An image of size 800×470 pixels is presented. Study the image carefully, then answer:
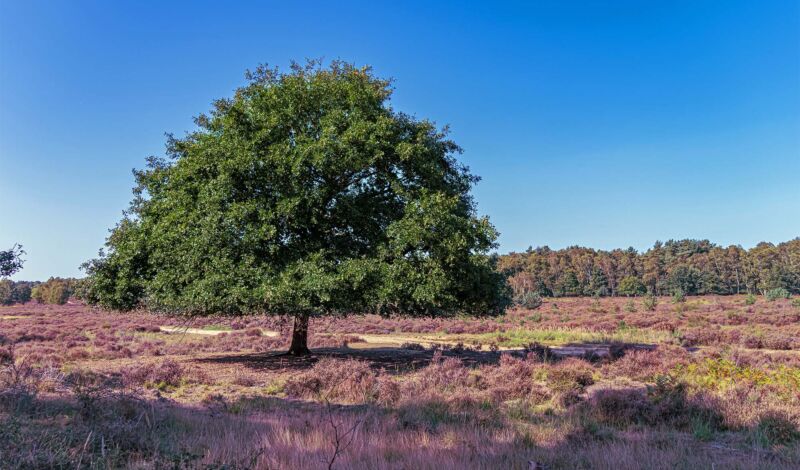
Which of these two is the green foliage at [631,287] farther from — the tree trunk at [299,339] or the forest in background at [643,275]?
the tree trunk at [299,339]

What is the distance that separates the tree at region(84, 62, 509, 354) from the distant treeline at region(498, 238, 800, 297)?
9198 centimetres

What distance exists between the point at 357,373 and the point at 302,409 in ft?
9.53

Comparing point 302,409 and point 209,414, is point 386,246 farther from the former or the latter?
point 209,414

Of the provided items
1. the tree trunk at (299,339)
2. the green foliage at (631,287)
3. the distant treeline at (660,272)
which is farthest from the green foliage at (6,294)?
the green foliage at (631,287)

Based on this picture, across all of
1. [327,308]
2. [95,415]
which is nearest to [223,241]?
[327,308]

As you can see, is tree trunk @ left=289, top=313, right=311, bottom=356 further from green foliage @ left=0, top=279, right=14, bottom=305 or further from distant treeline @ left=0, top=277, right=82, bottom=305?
green foliage @ left=0, top=279, right=14, bottom=305

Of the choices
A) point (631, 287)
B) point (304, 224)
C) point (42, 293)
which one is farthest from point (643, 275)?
point (42, 293)

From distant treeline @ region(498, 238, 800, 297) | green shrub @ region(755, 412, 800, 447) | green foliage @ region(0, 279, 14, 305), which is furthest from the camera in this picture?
green foliage @ region(0, 279, 14, 305)

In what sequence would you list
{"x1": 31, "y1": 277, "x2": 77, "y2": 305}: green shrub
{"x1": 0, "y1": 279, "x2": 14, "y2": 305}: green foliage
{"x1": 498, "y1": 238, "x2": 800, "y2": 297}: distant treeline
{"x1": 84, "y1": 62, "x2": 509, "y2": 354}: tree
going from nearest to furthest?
{"x1": 84, "y1": 62, "x2": 509, "y2": 354}: tree
{"x1": 498, "y1": 238, "x2": 800, "y2": 297}: distant treeline
{"x1": 31, "y1": 277, "x2": 77, "y2": 305}: green shrub
{"x1": 0, "y1": 279, "x2": 14, "y2": 305}: green foliage

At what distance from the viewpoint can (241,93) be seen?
1791 cm

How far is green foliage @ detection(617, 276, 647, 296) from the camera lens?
103 meters

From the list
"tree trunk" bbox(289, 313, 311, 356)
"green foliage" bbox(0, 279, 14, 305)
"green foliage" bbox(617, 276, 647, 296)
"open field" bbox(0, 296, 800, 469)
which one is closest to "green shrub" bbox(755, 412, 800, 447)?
"open field" bbox(0, 296, 800, 469)

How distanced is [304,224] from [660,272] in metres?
115

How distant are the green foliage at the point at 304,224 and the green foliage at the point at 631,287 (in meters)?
96.9
